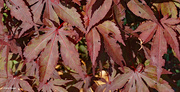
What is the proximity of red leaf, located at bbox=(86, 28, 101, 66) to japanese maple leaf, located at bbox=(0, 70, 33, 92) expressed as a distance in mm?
428

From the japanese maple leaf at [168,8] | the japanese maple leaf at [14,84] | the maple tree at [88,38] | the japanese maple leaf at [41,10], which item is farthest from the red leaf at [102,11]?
the japanese maple leaf at [14,84]

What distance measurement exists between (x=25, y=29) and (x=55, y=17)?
170mm

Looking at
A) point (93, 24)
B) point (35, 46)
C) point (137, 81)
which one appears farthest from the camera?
point (137, 81)

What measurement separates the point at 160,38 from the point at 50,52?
53 centimetres

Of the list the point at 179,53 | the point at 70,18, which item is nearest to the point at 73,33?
the point at 70,18

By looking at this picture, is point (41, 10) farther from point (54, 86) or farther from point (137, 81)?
point (137, 81)

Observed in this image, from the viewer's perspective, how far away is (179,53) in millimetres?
760

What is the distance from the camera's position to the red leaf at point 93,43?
26.7 inches

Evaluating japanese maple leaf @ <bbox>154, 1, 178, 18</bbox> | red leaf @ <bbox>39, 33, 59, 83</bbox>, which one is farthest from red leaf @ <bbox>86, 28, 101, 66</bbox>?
japanese maple leaf @ <bbox>154, 1, 178, 18</bbox>

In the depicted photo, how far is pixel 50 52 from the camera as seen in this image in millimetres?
755

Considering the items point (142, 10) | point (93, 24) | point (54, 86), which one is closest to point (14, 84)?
point (54, 86)

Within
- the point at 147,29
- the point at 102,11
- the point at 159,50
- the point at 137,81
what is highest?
the point at 102,11

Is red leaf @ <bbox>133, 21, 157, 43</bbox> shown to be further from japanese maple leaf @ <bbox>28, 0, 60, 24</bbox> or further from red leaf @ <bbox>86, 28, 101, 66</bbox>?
japanese maple leaf @ <bbox>28, 0, 60, 24</bbox>

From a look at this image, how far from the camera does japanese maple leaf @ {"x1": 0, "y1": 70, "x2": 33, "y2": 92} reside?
0.89m
